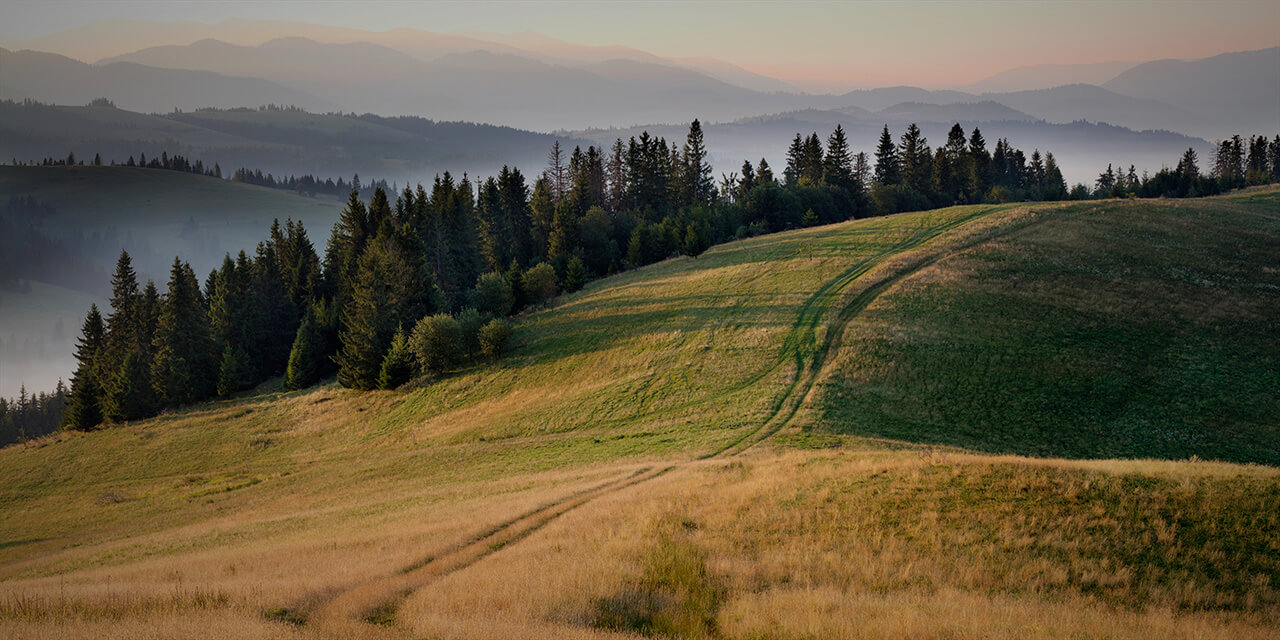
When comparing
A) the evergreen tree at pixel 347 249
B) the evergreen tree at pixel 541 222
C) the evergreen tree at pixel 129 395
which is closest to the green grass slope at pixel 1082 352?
the evergreen tree at pixel 541 222

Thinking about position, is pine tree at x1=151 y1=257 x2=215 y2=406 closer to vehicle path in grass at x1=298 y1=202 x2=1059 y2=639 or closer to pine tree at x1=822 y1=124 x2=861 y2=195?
vehicle path in grass at x1=298 y1=202 x2=1059 y2=639

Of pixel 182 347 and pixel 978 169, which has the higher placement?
pixel 978 169

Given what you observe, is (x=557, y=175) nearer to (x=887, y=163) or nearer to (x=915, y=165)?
(x=887, y=163)

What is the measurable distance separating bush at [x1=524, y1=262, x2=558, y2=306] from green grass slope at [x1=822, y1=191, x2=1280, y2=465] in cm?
A: 3891

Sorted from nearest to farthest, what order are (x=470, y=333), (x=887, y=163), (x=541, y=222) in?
(x=470, y=333) → (x=541, y=222) → (x=887, y=163)

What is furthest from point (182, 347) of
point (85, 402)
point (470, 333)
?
point (470, 333)

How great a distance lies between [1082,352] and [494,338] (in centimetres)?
4393

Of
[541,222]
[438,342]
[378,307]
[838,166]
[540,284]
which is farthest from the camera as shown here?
[838,166]

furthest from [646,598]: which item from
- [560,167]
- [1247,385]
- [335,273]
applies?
[560,167]

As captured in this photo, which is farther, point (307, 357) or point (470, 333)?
point (307, 357)

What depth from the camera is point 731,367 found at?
140 ft

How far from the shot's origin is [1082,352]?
1532 inches

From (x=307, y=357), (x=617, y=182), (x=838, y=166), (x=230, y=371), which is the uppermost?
(x=838, y=166)

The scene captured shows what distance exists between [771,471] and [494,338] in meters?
37.9
